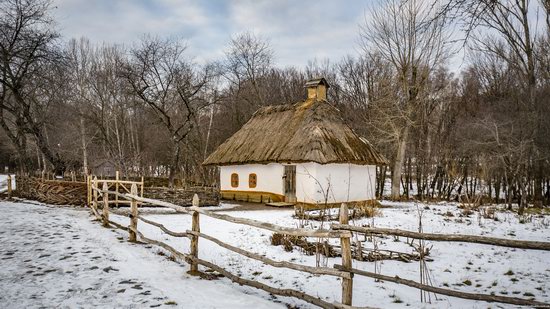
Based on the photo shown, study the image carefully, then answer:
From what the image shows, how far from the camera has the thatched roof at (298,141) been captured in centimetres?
1764

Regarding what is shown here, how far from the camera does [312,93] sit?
22.8 metres

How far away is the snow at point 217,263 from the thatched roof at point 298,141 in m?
7.66

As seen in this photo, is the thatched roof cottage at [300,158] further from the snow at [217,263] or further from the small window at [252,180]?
the snow at [217,263]

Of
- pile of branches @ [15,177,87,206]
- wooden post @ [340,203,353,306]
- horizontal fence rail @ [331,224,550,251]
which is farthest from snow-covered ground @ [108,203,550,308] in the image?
pile of branches @ [15,177,87,206]

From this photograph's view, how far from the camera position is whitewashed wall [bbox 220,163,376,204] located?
17.7 m

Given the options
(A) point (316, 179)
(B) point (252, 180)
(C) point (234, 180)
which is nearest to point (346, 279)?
(A) point (316, 179)

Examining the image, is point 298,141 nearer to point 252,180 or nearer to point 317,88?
point 252,180

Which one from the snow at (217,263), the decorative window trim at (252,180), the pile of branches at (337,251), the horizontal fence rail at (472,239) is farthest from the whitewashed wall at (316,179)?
→ the horizontal fence rail at (472,239)

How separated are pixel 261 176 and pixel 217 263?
503 inches

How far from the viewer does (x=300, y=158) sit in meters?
17.2

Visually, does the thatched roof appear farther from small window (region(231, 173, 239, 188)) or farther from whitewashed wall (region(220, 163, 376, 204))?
small window (region(231, 173, 239, 188))

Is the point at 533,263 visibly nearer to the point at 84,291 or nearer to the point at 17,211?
the point at 84,291

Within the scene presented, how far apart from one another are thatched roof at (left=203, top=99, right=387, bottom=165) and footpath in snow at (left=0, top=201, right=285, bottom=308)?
10.5 meters

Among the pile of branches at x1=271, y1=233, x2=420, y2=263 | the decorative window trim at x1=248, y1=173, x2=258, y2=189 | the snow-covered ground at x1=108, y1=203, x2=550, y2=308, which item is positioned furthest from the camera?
the decorative window trim at x1=248, y1=173, x2=258, y2=189
